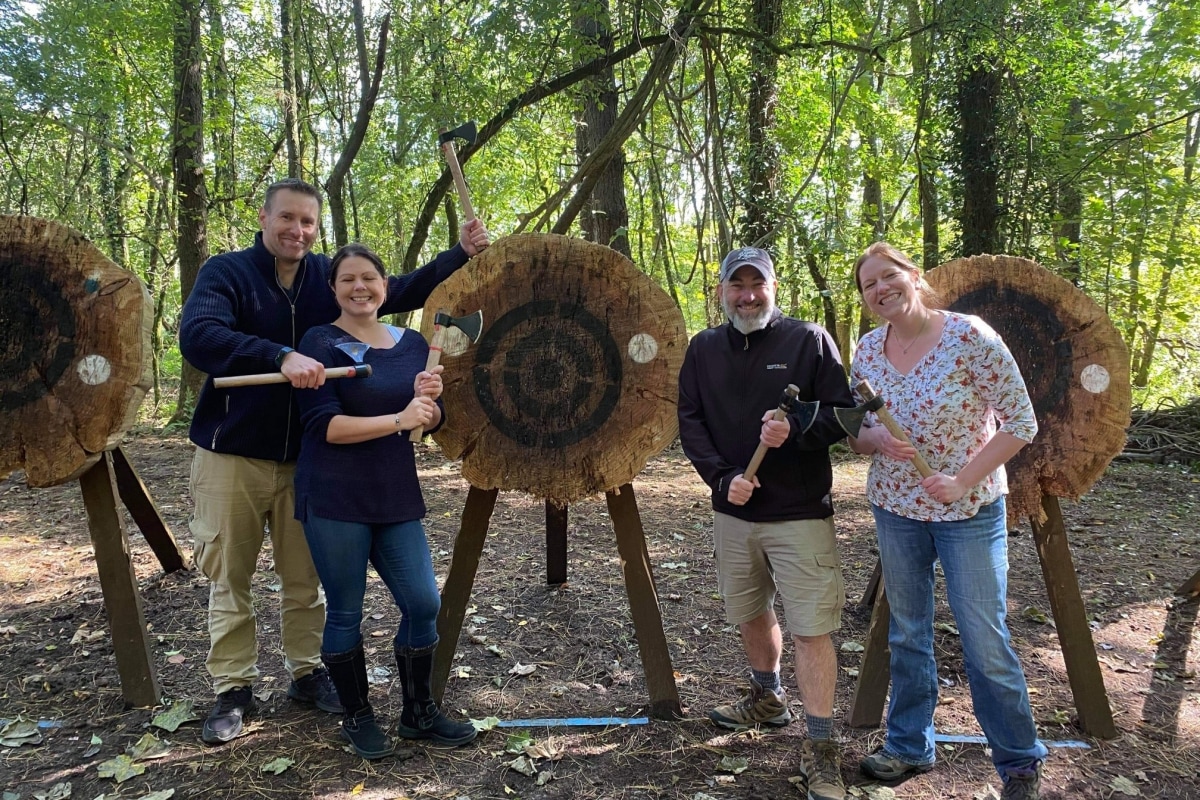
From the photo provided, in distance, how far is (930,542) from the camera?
2457mm

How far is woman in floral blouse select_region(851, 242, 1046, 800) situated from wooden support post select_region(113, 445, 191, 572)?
4129 mm

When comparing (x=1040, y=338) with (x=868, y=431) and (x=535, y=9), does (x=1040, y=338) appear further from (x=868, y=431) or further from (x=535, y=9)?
(x=535, y=9)

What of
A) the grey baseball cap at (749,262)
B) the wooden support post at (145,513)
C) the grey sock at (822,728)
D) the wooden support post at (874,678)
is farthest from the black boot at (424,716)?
the wooden support post at (145,513)

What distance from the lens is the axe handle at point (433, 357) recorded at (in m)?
2.48

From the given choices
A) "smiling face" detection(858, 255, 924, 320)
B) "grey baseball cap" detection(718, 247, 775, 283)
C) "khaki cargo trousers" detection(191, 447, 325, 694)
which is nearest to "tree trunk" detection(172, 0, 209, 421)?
"khaki cargo trousers" detection(191, 447, 325, 694)

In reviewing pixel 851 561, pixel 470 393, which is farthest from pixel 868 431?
pixel 851 561

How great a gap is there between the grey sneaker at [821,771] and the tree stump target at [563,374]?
24.9 inches

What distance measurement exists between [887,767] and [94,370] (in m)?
3.66

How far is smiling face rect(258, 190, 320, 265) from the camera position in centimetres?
278

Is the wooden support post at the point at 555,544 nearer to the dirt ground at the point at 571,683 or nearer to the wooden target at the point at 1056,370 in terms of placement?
the dirt ground at the point at 571,683

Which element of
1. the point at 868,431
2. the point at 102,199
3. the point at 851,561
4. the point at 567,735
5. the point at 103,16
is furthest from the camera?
the point at 102,199

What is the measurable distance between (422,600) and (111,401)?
1.69m

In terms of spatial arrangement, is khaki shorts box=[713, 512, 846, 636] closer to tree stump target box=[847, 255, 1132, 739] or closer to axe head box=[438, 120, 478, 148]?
tree stump target box=[847, 255, 1132, 739]

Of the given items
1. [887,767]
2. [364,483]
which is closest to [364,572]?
[364,483]
